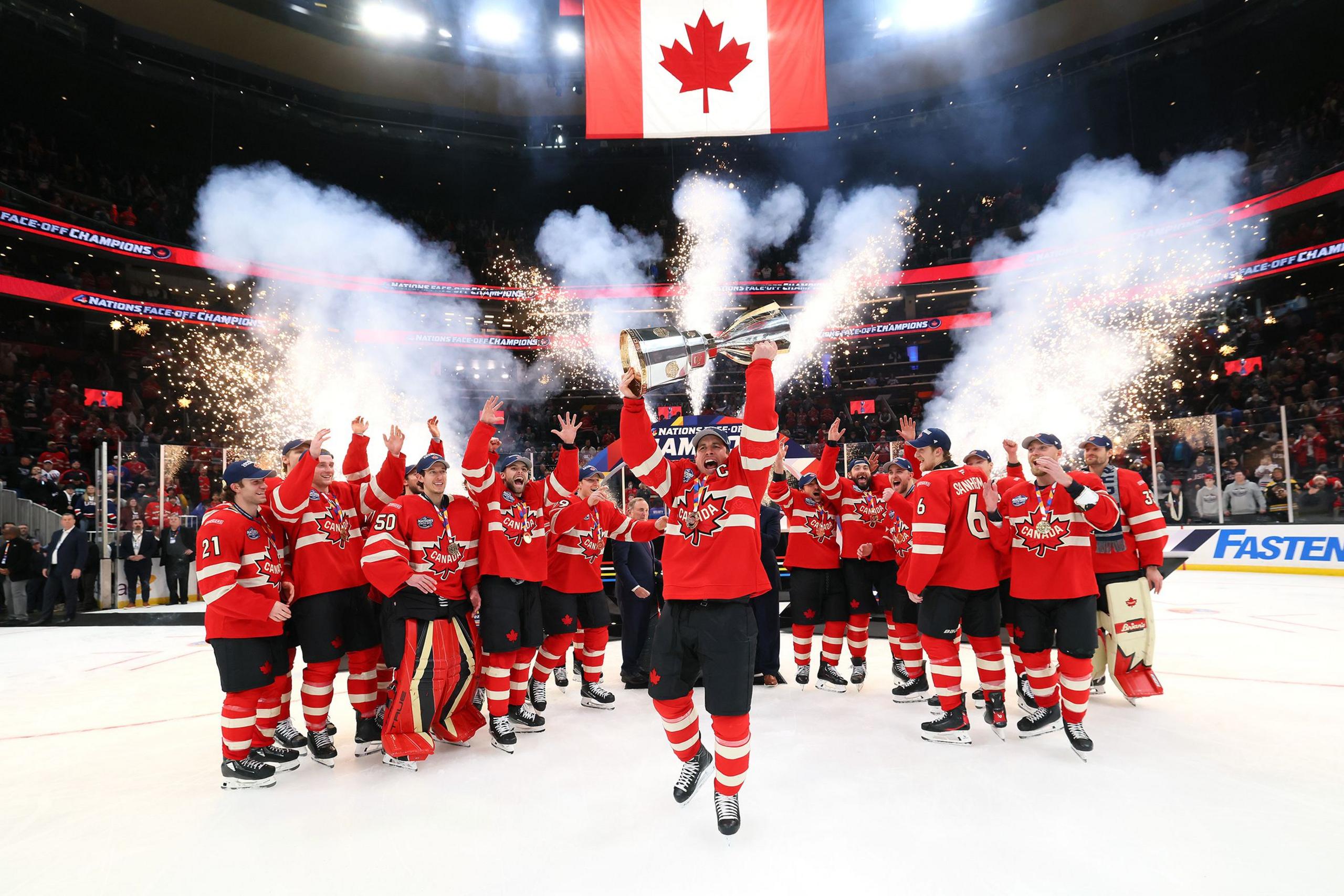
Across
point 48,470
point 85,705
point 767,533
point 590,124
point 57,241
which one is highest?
point 57,241

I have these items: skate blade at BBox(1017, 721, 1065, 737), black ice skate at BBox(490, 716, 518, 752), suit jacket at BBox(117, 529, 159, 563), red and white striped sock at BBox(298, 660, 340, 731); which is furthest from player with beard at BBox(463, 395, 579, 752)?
suit jacket at BBox(117, 529, 159, 563)

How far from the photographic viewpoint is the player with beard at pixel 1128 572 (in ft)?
16.1

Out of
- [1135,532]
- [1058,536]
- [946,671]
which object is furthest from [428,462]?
[1135,532]

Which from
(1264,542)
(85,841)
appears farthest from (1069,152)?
(85,841)

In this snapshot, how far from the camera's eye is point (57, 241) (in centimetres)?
1806

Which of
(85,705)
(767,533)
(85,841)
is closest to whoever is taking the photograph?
(85,841)

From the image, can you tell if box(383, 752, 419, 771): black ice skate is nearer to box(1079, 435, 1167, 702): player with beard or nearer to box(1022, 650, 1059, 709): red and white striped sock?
box(1022, 650, 1059, 709): red and white striped sock

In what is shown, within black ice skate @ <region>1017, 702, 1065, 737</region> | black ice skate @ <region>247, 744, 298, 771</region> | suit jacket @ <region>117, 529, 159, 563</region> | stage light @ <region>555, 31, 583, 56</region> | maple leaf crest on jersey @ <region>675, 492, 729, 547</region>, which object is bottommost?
black ice skate @ <region>1017, 702, 1065, 737</region>

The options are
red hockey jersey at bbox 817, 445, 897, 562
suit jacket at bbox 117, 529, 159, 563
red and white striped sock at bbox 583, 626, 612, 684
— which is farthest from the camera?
suit jacket at bbox 117, 529, 159, 563

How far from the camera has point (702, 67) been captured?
29.3 feet

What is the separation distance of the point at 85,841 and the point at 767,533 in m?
4.88

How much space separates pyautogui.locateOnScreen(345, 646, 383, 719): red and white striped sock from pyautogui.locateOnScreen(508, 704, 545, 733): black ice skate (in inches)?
35.7

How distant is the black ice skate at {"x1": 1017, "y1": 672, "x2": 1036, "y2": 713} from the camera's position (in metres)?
4.79

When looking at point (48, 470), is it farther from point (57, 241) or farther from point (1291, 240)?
point (1291, 240)
